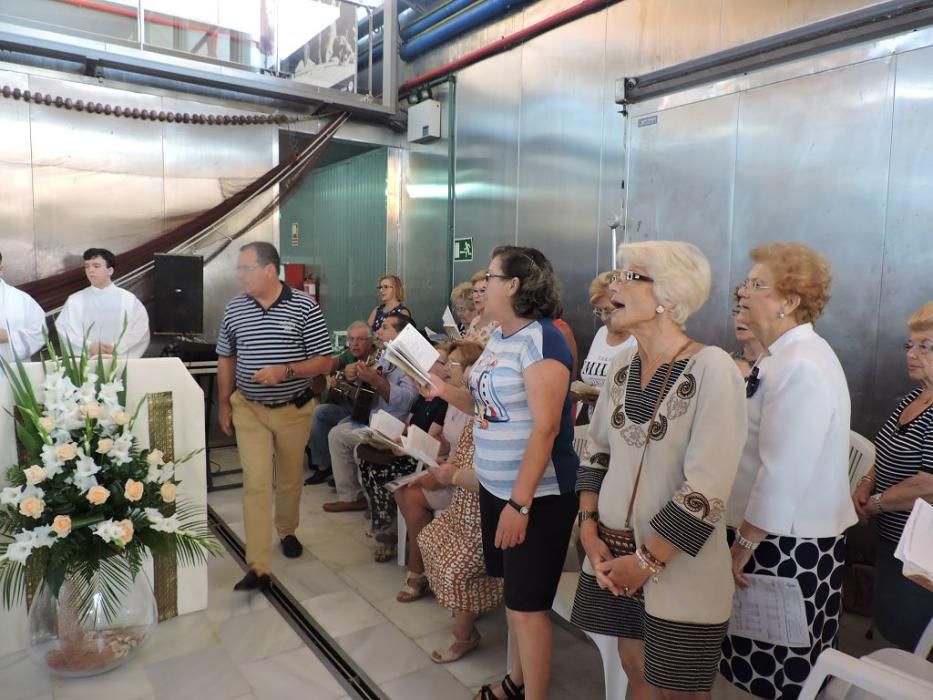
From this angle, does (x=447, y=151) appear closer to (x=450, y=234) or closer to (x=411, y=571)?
(x=450, y=234)

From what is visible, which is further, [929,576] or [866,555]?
[866,555]

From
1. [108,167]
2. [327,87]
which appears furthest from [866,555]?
[108,167]

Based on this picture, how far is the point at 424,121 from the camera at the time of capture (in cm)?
598

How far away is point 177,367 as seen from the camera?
278 centimetres

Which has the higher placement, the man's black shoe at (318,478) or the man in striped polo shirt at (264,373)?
the man in striped polo shirt at (264,373)

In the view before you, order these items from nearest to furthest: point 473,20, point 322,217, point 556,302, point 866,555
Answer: point 556,302 → point 866,555 → point 473,20 → point 322,217

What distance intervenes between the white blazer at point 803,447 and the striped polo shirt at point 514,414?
0.53 m

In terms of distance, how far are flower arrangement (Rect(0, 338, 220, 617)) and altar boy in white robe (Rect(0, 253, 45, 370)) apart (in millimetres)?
2229

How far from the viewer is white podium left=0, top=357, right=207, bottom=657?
251 cm

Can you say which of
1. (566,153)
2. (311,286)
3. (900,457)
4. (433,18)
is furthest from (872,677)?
(311,286)

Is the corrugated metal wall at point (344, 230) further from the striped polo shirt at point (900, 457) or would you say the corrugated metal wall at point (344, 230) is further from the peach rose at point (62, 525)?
the striped polo shirt at point (900, 457)

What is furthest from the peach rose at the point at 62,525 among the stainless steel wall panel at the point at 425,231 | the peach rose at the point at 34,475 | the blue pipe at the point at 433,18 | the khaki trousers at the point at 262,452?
the blue pipe at the point at 433,18

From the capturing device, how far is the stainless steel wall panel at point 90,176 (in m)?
5.02

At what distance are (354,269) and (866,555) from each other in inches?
211
